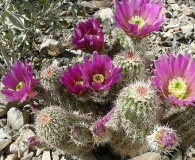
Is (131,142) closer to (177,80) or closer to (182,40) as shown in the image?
(177,80)

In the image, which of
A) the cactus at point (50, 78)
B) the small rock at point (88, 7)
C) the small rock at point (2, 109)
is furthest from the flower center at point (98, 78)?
the small rock at point (88, 7)

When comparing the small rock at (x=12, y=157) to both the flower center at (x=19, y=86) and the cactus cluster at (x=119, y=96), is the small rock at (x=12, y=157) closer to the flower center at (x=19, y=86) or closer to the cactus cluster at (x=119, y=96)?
the cactus cluster at (x=119, y=96)

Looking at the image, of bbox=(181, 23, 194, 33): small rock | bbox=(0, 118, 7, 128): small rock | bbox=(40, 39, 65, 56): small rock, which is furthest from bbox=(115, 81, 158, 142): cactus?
bbox=(181, 23, 194, 33): small rock

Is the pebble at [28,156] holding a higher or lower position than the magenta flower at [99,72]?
lower

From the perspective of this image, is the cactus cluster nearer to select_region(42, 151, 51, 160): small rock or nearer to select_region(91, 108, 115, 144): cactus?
select_region(91, 108, 115, 144): cactus

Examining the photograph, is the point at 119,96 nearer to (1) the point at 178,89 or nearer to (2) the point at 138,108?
(2) the point at 138,108

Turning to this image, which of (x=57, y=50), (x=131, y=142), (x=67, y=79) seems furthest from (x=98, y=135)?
(x=57, y=50)

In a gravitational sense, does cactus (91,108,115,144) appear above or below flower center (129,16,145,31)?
below

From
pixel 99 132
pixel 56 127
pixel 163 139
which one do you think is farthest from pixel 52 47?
pixel 163 139
